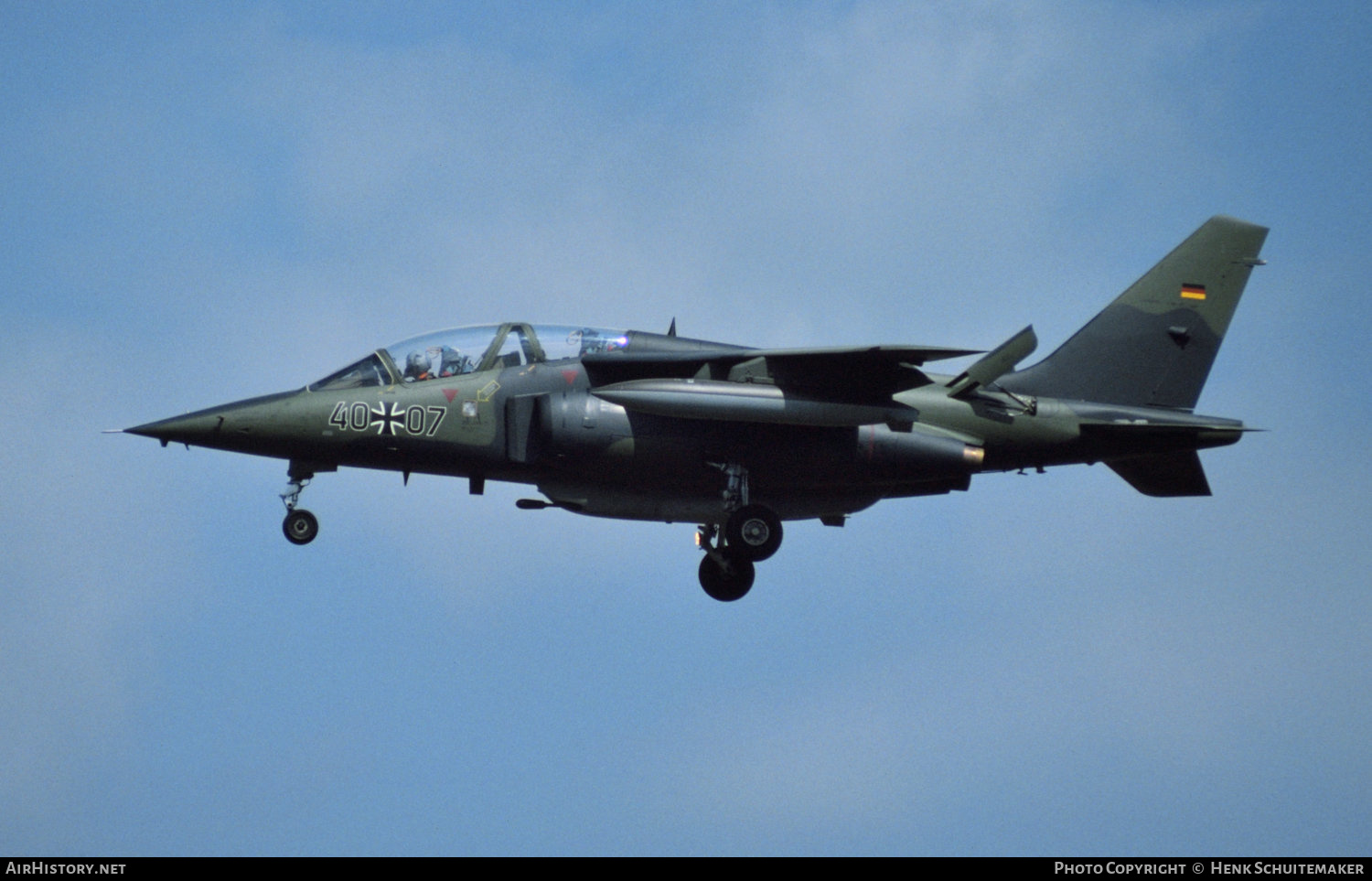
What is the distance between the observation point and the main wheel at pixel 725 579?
83.4 feet

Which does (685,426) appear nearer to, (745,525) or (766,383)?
(766,383)

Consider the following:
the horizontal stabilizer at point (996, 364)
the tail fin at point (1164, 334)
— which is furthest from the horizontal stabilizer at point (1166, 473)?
the horizontal stabilizer at point (996, 364)

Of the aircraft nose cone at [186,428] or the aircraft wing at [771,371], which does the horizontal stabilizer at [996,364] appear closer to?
the aircraft wing at [771,371]

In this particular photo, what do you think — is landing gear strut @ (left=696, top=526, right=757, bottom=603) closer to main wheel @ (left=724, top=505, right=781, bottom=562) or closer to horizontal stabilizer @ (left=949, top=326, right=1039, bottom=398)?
main wheel @ (left=724, top=505, right=781, bottom=562)

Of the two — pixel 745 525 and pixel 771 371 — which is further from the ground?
pixel 771 371

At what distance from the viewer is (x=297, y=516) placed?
24062mm

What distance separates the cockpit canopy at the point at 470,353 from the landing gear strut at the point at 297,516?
1187mm

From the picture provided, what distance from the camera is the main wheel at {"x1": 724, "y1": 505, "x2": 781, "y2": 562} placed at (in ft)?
78.1

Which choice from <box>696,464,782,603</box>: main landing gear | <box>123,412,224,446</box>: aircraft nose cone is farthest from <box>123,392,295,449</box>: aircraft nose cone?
<box>696,464,782,603</box>: main landing gear

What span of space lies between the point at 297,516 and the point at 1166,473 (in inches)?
476

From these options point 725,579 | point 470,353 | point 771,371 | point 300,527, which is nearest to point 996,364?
point 771,371

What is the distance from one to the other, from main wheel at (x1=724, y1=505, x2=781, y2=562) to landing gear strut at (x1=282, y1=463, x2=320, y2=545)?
18.0 ft
